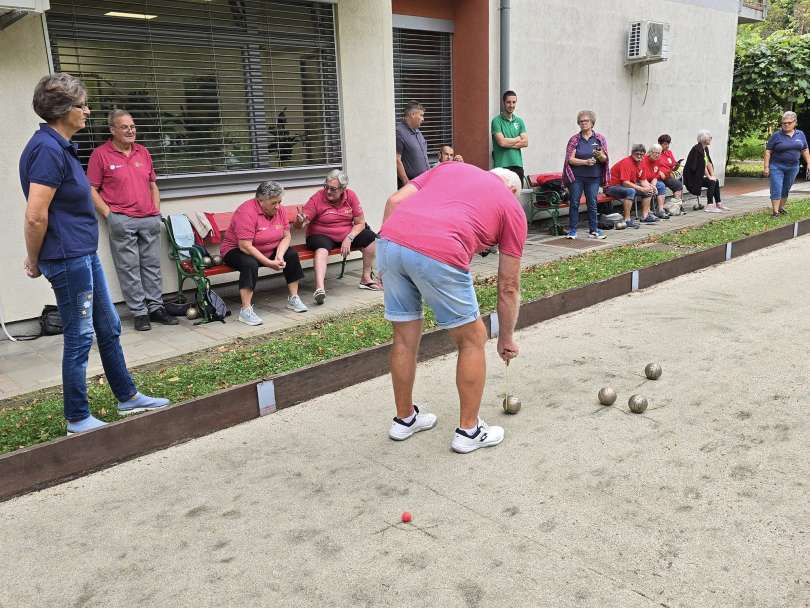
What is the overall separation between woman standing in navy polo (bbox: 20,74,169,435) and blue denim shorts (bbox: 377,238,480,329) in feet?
5.34

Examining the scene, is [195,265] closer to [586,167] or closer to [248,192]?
[248,192]

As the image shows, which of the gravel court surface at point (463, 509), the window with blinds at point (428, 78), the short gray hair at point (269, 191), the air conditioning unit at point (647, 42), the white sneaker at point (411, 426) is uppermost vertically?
the air conditioning unit at point (647, 42)

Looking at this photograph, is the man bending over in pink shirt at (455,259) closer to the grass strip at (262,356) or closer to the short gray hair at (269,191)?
the grass strip at (262,356)

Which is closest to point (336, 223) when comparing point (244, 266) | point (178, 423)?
point (244, 266)

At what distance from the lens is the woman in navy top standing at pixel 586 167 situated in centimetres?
987

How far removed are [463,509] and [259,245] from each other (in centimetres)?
398

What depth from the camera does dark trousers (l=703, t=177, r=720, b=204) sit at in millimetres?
12789

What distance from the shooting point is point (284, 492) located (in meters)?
3.49

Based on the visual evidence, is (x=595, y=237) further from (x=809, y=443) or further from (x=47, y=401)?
(x=47, y=401)

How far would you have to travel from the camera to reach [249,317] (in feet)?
20.5

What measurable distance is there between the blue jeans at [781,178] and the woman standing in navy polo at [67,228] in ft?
35.3

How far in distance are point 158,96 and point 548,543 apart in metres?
5.71

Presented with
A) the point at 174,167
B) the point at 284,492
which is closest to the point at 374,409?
the point at 284,492

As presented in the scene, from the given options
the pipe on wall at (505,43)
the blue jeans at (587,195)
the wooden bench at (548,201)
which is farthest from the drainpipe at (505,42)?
the blue jeans at (587,195)
